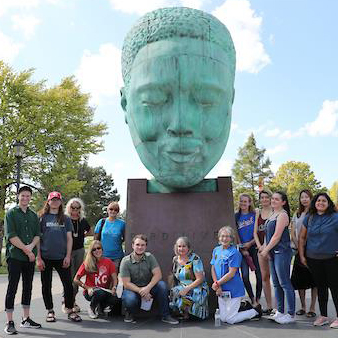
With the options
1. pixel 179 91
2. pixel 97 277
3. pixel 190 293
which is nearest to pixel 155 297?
pixel 190 293

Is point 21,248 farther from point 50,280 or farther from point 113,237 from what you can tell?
point 113,237

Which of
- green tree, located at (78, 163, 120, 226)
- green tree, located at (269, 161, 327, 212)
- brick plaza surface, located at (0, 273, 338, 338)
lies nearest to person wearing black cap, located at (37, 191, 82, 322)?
brick plaza surface, located at (0, 273, 338, 338)

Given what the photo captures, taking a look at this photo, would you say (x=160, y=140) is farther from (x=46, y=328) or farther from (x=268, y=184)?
(x=268, y=184)

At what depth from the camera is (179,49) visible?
4.91 m

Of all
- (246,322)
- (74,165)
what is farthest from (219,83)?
(74,165)

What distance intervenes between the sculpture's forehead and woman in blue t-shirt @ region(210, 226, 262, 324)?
2329mm

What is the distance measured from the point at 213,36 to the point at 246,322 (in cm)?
370

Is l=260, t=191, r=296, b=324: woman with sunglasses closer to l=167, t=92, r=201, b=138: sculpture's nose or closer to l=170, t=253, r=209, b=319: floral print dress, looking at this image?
l=170, t=253, r=209, b=319: floral print dress

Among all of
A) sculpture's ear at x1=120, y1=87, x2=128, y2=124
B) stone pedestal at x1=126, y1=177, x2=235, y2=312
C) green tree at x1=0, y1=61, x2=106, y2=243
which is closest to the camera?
stone pedestal at x1=126, y1=177, x2=235, y2=312

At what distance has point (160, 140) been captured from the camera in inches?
200

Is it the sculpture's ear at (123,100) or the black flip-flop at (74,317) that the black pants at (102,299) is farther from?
the sculpture's ear at (123,100)

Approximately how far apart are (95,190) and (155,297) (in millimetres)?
34091

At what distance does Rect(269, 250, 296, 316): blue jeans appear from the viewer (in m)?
4.30

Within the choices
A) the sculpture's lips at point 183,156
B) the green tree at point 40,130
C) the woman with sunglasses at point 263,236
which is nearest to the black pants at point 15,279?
the sculpture's lips at point 183,156
